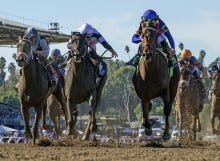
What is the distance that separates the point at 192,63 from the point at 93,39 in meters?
7.05

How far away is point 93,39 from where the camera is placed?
19.9 meters

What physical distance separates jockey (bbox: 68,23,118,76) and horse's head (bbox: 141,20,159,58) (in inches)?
97.2

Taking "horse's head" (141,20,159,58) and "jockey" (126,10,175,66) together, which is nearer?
"horse's head" (141,20,159,58)

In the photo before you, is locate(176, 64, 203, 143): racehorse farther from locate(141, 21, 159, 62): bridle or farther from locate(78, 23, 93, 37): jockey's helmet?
locate(141, 21, 159, 62): bridle

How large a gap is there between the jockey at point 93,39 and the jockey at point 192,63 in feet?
17.2

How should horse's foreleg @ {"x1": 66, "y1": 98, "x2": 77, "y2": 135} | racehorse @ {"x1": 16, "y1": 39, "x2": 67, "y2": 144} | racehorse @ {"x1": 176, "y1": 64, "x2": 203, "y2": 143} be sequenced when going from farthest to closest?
racehorse @ {"x1": 176, "y1": 64, "x2": 203, "y2": 143}, horse's foreleg @ {"x1": 66, "y1": 98, "x2": 77, "y2": 135}, racehorse @ {"x1": 16, "y1": 39, "x2": 67, "y2": 144}

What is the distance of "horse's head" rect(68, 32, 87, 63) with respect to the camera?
17.7m

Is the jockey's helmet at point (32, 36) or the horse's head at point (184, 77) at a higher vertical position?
the jockey's helmet at point (32, 36)

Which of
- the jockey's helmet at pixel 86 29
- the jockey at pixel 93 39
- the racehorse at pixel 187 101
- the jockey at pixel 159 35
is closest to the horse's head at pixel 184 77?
the racehorse at pixel 187 101

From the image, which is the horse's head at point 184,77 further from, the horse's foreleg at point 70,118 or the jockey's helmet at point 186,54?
the horse's foreleg at point 70,118

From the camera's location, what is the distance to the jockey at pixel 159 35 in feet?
58.9

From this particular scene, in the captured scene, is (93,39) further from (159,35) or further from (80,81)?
(159,35)

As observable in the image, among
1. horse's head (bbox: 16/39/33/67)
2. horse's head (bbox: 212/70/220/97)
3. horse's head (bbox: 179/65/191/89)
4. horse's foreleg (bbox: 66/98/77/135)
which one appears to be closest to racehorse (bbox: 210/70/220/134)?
Result: horse's head (bbox: 212/70/220/97)

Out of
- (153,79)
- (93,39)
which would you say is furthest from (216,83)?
(153,79)
